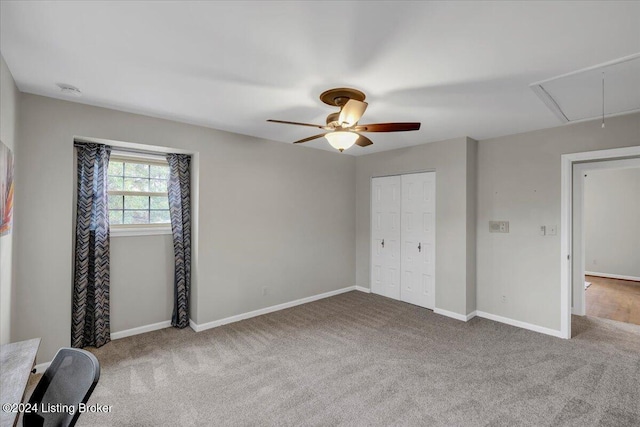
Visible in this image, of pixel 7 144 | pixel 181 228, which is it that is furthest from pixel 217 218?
pixel 7 144

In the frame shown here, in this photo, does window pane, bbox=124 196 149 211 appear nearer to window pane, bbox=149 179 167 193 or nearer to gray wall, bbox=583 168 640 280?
window pane, bbox=149 179 167 193

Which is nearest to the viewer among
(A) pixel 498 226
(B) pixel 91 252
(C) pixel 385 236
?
(B) pixel 91 252

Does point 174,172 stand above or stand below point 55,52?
below

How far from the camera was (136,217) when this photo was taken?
362 cm

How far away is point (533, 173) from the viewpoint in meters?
3.79

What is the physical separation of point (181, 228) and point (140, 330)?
1266 millimetres

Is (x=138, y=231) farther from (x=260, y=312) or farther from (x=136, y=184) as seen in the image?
(x=260, y=312)

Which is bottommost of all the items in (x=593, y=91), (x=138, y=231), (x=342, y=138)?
(x=138, y=231)

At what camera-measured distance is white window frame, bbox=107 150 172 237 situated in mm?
3428

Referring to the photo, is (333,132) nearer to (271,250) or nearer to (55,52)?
(55,52)

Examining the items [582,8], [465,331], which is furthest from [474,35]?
[465,331]

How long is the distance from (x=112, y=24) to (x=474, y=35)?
6.76 feet

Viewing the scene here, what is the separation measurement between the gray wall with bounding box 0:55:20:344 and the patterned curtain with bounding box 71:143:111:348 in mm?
606

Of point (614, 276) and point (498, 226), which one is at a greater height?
point (498, 226)
